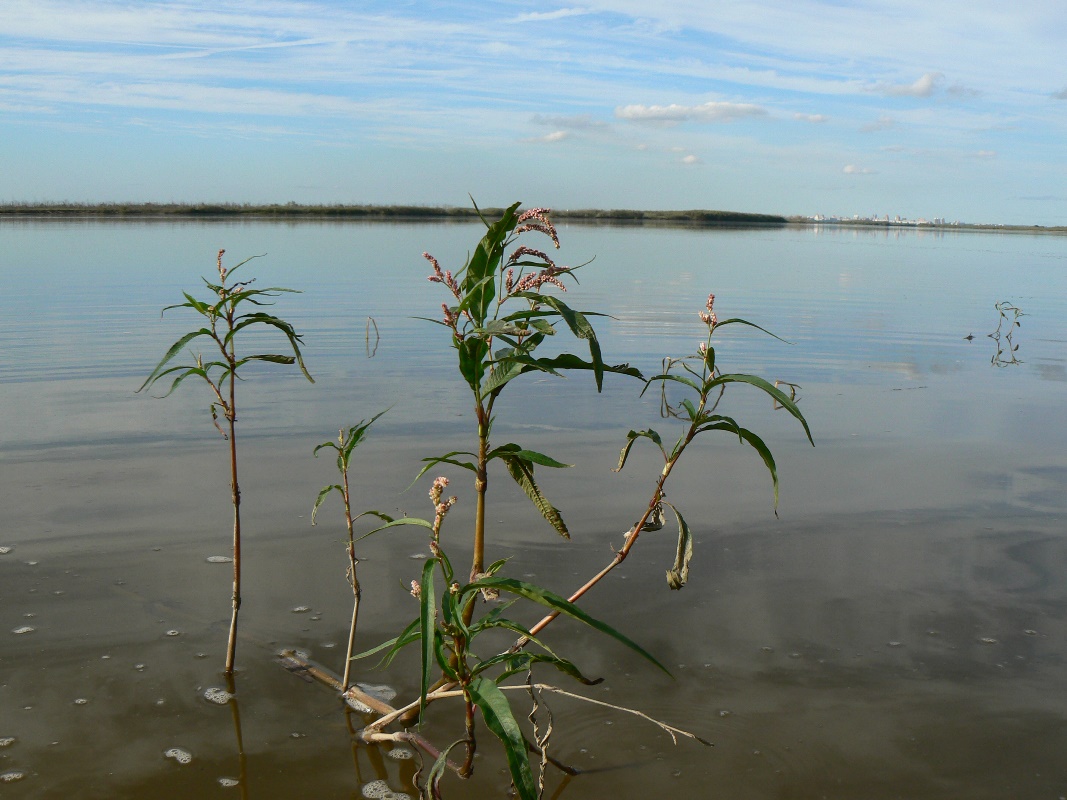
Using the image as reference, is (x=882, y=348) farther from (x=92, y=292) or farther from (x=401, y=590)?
(x=92, y=292)

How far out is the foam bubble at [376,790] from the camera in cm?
305

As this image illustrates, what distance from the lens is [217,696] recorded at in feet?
11.9

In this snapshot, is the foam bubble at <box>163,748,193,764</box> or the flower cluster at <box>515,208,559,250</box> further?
the foam bubble at <box>163,748,193,764</box>

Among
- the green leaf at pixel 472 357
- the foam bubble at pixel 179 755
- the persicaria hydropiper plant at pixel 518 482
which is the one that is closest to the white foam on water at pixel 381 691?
the persicaria hydropiper plant at pixel 518 482

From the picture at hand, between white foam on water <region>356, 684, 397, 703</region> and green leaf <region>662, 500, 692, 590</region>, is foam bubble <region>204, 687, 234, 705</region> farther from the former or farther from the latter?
→ green leaf <region>662, 500, 692, 590</region>

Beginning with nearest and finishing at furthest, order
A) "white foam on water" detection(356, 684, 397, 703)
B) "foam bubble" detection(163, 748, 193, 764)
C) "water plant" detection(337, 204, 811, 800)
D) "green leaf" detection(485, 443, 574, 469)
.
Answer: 1. "water plant" detection(337, 204, 811, 800)
2. "green leaf" detection(485, 443, 574, 469)
3. "foam bubble" detection(163, 748, 193, 764)
4. "white foam on water" detection(356, 684, 397, 703)

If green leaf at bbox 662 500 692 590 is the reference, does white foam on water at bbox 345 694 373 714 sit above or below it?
below

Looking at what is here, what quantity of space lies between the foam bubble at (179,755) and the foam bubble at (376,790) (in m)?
0.65

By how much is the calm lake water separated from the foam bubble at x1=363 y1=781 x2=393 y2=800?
0.09ft

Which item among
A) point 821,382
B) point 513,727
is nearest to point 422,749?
point 513,727

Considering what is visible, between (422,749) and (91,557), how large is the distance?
8.50 ft

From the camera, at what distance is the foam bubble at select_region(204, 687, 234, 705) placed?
11.8 ft

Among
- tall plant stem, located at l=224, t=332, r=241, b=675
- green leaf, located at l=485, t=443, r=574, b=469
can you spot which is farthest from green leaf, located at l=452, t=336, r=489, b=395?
tall plant stem, located at l=224, t=332, r=241, b=675

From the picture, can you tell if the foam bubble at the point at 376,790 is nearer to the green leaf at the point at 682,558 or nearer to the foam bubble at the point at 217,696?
the foam bubble at the point at 217,696
